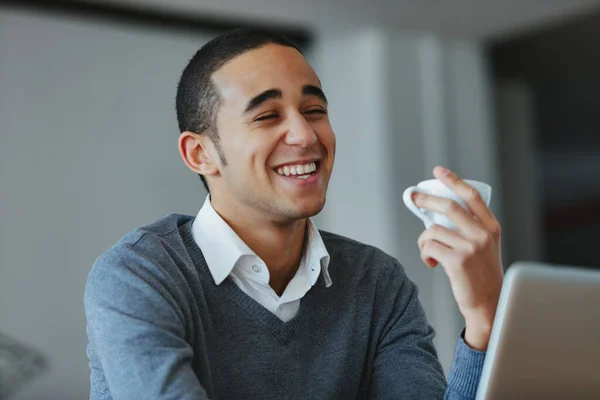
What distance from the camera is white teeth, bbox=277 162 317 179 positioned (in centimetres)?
131

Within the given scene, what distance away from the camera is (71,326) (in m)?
4.10

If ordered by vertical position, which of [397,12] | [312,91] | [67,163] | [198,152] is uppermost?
[397,12]

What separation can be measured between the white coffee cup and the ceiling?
11.3 feet

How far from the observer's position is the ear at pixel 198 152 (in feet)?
4.56

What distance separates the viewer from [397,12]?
487cm

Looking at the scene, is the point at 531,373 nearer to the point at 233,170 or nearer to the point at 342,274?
the point at 342,274

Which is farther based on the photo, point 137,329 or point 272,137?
point 272,137

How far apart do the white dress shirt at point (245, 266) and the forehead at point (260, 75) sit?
21cm

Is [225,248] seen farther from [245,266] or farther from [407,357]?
[407,357]

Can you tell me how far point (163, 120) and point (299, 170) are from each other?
3.40 metres

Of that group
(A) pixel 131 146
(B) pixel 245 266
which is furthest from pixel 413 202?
(A) pixel 131 146

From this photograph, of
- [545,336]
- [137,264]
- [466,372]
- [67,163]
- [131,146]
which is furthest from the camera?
[131,146]

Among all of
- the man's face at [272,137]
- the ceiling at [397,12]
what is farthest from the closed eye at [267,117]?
the ceiling at [397,12]

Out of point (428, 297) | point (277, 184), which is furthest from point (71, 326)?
point (277, 184)
